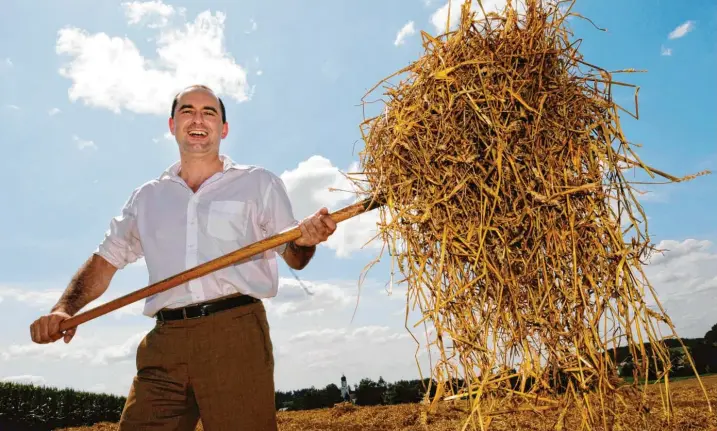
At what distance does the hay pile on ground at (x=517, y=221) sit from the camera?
2.35m

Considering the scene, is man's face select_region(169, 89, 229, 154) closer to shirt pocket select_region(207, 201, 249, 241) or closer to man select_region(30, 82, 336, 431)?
man select_region(30, 82, 336, 431)

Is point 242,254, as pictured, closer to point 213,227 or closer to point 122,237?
point 213,227

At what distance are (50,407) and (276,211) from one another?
9.04 metres

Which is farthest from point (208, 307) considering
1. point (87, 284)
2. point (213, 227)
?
point (87, 284)

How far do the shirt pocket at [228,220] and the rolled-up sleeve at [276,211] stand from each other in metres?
0.11

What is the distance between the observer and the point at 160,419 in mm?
2709

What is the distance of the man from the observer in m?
2.66

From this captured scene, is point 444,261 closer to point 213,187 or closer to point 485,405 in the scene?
point 485,405

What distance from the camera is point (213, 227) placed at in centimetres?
295

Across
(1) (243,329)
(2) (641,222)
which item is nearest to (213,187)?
(1) (243,329)

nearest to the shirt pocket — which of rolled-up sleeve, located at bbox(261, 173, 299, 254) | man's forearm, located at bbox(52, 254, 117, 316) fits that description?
rolled-up sleeve, located at bbox(261, 173, 299, 254)

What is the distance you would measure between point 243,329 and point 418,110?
1.28m

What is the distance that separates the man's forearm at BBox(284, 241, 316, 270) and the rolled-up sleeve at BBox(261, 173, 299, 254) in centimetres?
6

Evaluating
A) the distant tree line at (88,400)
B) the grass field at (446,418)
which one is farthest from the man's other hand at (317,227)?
the distant tree line at (88,400)
